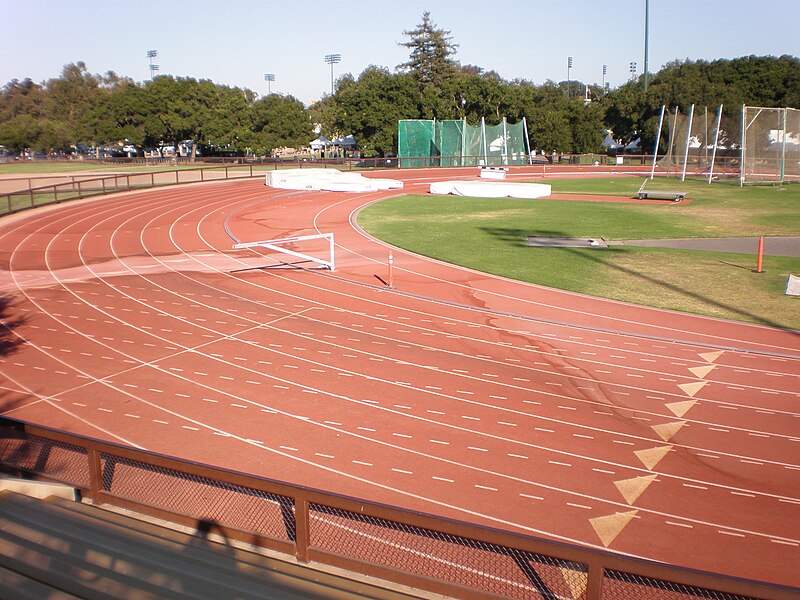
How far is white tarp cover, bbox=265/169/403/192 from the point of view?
159ft

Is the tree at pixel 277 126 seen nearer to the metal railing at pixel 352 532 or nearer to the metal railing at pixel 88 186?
the metal railing at pixel 88 186

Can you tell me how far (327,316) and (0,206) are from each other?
2922cm

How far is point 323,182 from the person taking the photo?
162ft

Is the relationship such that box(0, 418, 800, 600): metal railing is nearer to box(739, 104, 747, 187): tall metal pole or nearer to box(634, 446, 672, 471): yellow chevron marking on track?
box(634, 446, 672, 471): yellow chevron marking on track

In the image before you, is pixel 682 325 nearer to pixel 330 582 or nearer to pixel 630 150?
pixel 330 582

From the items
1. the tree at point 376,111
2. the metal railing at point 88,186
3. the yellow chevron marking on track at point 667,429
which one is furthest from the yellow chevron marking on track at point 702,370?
the tree at point 376,111

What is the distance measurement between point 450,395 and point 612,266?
12.3 meters

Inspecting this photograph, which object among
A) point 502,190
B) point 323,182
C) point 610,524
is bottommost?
point 610,524

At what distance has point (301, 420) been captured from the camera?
1120 centimetres

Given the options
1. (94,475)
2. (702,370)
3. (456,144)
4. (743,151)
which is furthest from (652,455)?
(456,144)

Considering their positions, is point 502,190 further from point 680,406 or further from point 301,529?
point 301,529

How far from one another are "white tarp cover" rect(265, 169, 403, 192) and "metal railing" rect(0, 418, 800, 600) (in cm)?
4265

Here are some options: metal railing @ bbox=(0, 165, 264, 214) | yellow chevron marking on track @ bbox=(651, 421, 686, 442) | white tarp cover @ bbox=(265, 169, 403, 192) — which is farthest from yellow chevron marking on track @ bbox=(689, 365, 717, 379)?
white tarp cover @ bbox=(265, 169, 403, 192)

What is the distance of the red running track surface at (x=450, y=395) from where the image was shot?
28.5 feet
